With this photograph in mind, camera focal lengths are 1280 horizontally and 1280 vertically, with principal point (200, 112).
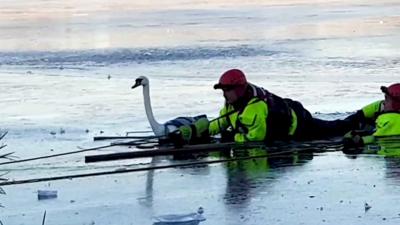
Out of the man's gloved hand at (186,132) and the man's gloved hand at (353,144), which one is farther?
the man's gloved hand at (186,132)

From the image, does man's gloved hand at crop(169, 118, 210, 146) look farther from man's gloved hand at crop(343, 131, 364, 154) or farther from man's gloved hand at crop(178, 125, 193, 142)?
man's gloved hand at crop(343, 131, 364, 154)

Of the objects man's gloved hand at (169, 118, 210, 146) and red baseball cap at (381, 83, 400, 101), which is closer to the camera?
red baseball cap at (381, 83, 400, 101)

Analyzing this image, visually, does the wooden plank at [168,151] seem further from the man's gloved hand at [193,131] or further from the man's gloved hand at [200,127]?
the man's gloved hand at [200,127]

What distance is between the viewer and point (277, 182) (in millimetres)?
11195

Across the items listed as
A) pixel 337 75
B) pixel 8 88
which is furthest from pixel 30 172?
pixel 337 75

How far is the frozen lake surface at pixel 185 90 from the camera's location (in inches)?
404

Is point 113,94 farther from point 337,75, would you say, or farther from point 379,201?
point 379,201

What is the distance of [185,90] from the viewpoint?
19.6m

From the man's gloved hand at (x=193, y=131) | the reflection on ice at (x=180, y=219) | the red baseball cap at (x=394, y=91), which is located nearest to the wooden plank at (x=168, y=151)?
the man's gloved hand at (x=193, y=131)

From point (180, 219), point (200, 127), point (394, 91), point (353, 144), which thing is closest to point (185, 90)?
point (200, 127)

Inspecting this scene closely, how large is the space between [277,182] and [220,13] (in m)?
25.2

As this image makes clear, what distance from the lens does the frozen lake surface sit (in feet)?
33.7

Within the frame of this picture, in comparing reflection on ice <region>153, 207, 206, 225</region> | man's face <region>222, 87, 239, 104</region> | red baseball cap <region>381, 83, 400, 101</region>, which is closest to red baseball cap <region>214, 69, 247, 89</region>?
man's face <region>222, 87, 239, 104</region>

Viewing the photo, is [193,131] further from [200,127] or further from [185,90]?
[185,90]
